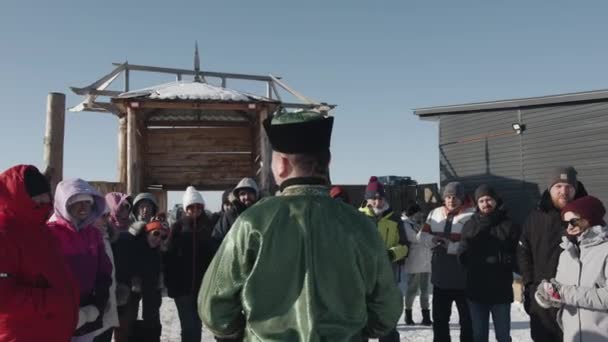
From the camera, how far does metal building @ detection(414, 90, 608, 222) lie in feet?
44.7

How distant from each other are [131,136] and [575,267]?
30.8 feet

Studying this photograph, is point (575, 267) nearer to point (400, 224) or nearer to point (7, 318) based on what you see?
point (400, 224)

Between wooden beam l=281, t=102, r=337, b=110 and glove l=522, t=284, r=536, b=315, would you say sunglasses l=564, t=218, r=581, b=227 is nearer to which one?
glove l=522, t=284, r=536, b=315

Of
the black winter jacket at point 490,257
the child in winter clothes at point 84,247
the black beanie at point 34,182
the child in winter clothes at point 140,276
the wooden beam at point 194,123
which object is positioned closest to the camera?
the black beanie at point 34,182

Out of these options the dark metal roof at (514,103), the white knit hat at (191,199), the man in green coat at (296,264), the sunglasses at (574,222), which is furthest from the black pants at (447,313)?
the dark metal roof at (514,103)

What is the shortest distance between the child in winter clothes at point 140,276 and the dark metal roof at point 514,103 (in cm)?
1211

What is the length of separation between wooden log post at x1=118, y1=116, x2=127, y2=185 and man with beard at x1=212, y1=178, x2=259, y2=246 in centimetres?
734

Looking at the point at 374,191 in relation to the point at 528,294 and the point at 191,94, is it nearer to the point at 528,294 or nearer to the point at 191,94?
the point at 528,294

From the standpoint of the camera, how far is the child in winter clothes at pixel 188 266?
211 inches

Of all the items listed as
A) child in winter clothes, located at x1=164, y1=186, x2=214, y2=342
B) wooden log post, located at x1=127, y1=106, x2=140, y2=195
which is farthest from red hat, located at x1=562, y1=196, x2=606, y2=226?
wooden log post, located at x1=127, y1=106, x2=140, y2=195

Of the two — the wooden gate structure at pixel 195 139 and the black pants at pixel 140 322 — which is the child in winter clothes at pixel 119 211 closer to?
the black pants at pixel 140 322

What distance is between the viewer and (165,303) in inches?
356

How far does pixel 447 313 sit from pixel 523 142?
37.7 ft

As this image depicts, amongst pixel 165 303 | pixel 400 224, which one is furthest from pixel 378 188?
pixel 165 303
